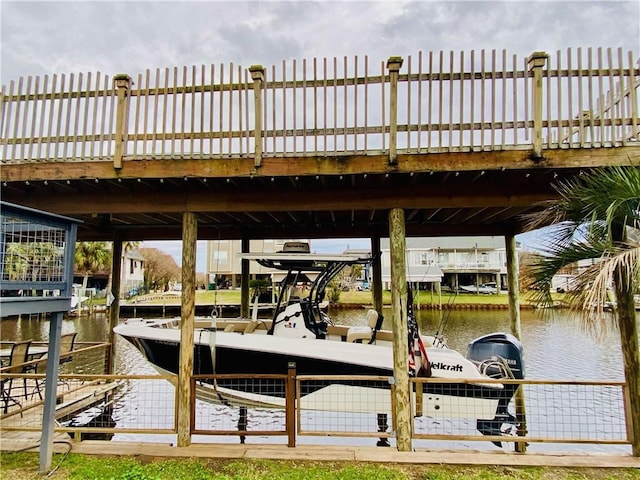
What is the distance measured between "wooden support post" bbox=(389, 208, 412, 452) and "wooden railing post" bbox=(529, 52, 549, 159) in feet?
5.03

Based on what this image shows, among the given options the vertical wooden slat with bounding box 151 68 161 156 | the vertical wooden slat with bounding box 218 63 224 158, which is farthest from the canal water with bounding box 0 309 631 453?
the vertical wooden slat with bounding box 151 68 161 156

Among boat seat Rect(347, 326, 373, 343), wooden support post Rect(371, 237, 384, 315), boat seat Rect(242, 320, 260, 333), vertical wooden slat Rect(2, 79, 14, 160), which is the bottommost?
Result: boat seat Rect(347, 326, 373, 343)

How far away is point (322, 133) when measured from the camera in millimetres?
4285

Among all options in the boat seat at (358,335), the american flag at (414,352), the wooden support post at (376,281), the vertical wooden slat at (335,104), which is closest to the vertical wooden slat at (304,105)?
the vertical wooden slat at (335,104)

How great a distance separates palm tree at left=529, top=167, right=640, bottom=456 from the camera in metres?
3.13

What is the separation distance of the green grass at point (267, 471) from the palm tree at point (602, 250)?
1089mm

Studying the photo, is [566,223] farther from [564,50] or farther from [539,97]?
[564,50]

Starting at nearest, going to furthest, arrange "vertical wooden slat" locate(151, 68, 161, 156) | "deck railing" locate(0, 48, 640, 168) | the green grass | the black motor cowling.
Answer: the green grass, "deck railing" locate(0, 48, 640, 168), "vertical wooden slat" locate(151, 68, 161, 156), the black motor cowling

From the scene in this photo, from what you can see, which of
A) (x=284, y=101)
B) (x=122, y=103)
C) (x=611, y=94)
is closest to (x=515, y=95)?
(x=611, y=94)

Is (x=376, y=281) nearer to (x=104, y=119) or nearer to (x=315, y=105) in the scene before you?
(x=315, y=105)

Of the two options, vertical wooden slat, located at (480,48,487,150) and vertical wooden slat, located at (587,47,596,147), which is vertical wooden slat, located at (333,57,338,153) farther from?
vertical wooden slat, located at (587,47,596,147)

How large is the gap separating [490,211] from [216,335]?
4443 mm

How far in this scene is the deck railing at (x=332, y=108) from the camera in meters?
4.13

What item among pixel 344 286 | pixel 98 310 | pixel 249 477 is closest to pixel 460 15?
pixel 249 477
